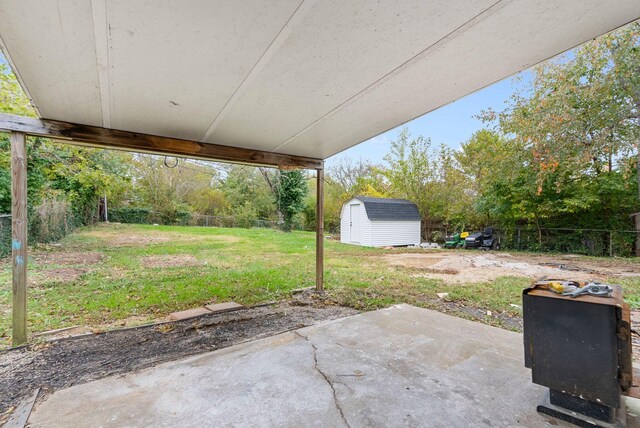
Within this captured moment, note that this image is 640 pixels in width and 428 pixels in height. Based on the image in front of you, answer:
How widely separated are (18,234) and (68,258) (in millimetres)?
5487

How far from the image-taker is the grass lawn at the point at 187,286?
3.77m

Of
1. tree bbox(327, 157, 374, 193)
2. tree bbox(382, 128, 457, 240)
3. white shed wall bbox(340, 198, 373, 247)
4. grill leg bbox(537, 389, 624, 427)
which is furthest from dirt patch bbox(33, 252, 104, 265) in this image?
tree bbox(327, 157, 374, 193)

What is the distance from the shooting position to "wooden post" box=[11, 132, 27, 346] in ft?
8.69

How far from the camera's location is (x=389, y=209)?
13.5 m

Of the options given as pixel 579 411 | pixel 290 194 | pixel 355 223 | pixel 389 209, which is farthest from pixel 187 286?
pixel 290 194

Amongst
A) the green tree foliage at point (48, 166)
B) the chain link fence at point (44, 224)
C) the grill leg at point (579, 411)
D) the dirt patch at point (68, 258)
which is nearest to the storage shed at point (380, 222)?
the green tree foliage at point (48, 166)

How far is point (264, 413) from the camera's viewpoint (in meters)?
1.74

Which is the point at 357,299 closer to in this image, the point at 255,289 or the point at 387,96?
the point at 255,289

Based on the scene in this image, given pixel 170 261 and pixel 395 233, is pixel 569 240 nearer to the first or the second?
pixel 395 233

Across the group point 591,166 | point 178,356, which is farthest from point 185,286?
point 591,166

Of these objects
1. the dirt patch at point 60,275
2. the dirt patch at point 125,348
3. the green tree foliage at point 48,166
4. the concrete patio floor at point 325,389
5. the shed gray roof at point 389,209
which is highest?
the green tree foliage at point 48,166

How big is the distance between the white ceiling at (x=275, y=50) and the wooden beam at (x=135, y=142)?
18cm

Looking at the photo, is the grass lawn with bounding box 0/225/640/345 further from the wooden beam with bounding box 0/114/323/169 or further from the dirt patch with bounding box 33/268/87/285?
the wooden beam with bounding box 0/114/323/169

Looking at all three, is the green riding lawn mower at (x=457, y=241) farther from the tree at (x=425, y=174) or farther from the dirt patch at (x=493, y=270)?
the dirt patch at (x=493, y=270)
